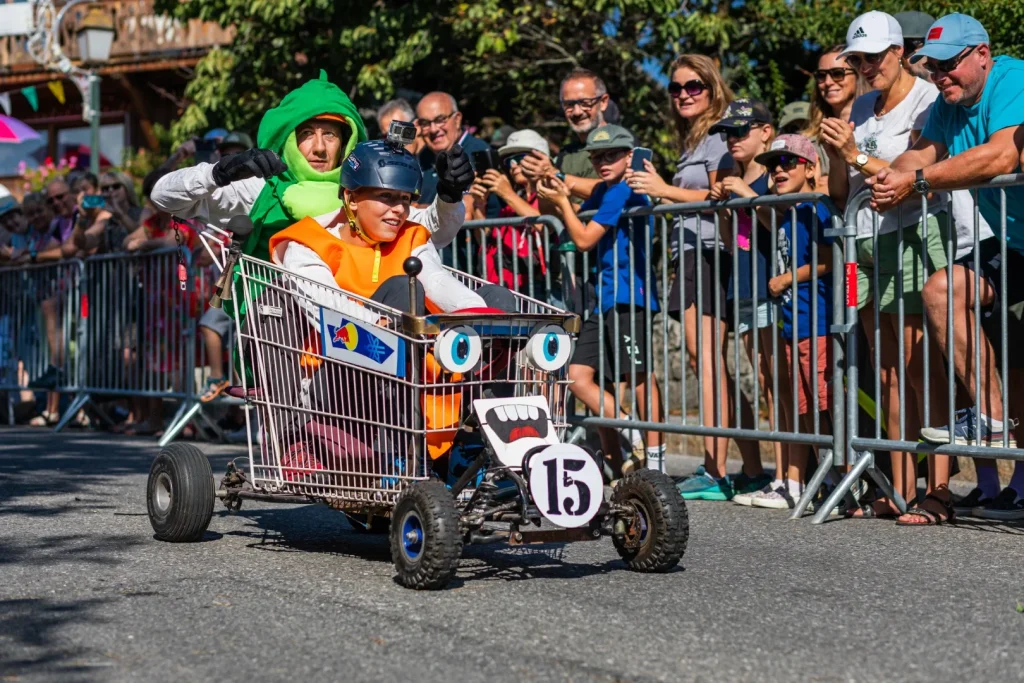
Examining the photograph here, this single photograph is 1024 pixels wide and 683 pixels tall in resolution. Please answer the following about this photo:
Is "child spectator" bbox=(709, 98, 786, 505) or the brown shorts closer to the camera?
the brown shorts

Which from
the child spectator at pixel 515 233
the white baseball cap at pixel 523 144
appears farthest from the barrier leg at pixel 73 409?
the white baseball cap at pixel 523 144

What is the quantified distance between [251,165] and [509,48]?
8.87 metres

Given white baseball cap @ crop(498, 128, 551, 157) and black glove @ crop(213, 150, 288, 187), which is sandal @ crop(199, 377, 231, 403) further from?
black glove @ crop(213, 150, 288, 187)

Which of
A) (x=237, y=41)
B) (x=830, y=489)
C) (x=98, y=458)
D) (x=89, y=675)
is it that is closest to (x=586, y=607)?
(x=89, y=675)

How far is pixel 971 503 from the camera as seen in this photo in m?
7.36

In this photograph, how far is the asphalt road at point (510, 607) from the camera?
161 inches

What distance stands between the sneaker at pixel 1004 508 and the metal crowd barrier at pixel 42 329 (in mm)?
8278

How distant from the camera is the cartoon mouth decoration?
17.4ft

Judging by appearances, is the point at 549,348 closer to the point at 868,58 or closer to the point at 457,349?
the point at 457,349

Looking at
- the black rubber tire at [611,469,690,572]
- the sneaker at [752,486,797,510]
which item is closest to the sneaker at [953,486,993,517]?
the sneaker at [752,486,797,510]

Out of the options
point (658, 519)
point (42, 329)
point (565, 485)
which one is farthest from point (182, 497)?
point (42, 329)

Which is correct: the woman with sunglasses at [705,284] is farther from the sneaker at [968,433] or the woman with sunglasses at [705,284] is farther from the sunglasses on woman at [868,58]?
the sneaker at [968,433]

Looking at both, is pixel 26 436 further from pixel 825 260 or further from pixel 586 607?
pixel 586 607

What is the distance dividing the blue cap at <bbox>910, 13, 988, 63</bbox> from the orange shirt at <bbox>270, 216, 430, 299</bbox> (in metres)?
2.39
